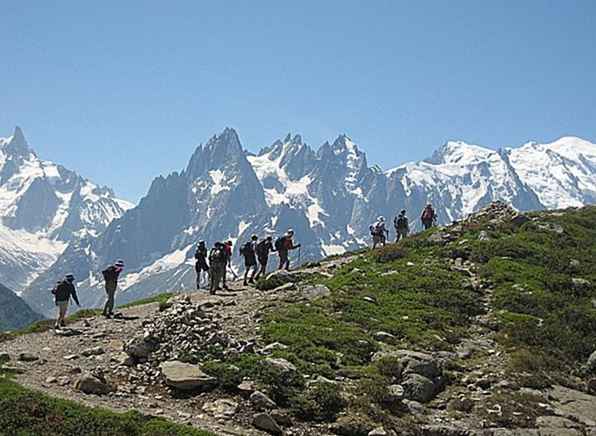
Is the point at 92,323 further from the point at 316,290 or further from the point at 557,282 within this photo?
the point at 557,282

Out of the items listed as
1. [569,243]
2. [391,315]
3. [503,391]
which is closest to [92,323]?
[391,315]

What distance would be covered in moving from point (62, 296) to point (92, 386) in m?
11.9

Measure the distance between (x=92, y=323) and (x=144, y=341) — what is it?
9.21 m

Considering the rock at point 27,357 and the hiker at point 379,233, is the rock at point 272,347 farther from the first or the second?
the hiker at point 379,233

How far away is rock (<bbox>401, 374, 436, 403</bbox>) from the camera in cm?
2205

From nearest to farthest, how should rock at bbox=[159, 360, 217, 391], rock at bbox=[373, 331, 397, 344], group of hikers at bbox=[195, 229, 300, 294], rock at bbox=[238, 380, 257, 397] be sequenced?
rock at bbox=[238, 380, 257, 397] < rock at bbox=[159, 360, 217, 391] < rock at bbox=[373, 331, 397, 344] < group of hikers at bbox=[195, 229, 300, 294]

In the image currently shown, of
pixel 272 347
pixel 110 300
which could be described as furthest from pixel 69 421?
pixel 110 300

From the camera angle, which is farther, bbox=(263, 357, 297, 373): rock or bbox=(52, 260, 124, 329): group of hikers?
bbox=(52, 260, 124, 329): group of hikers

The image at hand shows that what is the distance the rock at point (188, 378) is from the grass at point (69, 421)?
8.77ft

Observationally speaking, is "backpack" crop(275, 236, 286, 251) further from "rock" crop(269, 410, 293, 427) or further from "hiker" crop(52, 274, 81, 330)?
"rock" crop(269, 410, 293, 427)

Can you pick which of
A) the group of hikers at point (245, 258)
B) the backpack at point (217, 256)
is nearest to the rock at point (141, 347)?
the group of hikers at point (245, 258)

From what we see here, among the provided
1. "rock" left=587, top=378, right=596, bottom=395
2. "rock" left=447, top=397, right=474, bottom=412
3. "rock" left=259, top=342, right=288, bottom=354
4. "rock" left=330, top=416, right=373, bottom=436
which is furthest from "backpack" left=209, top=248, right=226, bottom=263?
"rock" left=587, top=378, right=596, bottom=395

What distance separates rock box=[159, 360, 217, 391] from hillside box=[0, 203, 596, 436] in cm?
5

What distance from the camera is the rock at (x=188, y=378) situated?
69.4 feet
